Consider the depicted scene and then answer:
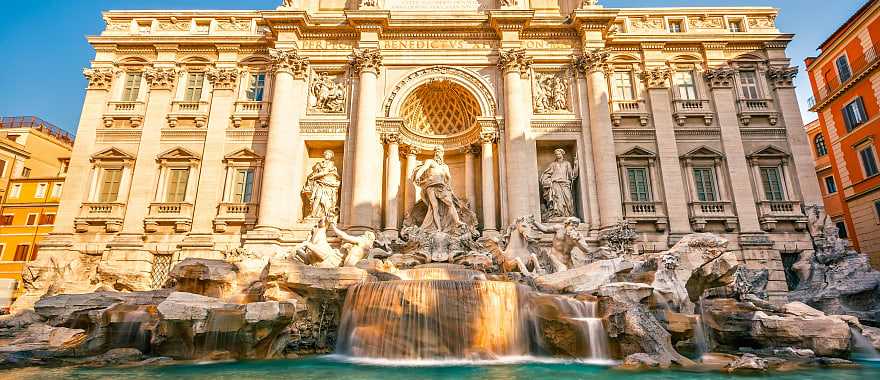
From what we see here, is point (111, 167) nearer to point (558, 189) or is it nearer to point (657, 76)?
point (558, 189)

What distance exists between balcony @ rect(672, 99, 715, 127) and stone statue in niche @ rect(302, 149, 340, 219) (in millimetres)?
15362

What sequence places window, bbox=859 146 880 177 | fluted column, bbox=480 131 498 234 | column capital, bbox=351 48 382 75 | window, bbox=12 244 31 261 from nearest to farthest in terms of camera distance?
fluted column, bbox=480 131 498 234
column capital, bbox=351 48 382 75
window, bbox=859 146 880 177
window, bbox=12 244 31 261

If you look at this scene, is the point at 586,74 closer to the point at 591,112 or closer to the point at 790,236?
the point at 591,112

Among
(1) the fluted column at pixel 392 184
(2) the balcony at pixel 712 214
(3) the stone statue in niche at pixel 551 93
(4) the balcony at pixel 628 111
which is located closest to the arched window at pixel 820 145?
(2) the balcony at pixel 712 214

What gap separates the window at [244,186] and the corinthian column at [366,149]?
461 centimetres

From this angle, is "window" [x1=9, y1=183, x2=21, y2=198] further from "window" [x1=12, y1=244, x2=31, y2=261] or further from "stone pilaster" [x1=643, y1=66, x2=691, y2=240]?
"stone pilaster" [x1=643, y1=66, x2=691, y2=240]

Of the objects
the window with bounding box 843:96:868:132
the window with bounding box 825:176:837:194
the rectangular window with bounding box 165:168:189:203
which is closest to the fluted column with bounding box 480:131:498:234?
the rectangular window with bounding box 165:168:189:203

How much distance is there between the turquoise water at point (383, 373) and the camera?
277 inches

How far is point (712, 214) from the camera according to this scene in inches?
687

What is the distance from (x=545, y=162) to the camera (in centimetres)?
1894

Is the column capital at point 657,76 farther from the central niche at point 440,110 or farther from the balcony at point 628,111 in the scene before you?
the central niche at point 440,110

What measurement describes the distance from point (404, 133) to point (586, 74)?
28.0 ft

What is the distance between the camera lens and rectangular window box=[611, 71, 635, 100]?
1953 centimetres

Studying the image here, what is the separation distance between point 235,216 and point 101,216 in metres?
5.55
